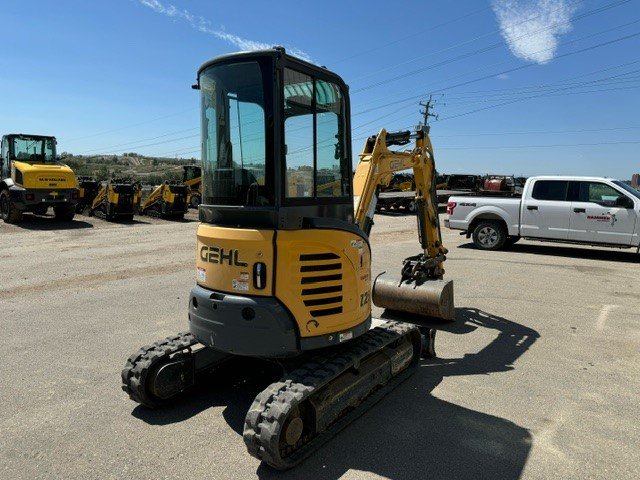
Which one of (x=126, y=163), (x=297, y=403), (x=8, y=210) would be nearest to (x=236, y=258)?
(x=297, y=403)

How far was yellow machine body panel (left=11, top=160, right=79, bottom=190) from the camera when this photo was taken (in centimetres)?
1617

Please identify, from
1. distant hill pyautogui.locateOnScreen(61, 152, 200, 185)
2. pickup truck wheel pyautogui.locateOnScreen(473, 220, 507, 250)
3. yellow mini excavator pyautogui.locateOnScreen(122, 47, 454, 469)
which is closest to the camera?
yellow mini excavator pyautogui.locateOnScreen(122, 47, 454, 469)

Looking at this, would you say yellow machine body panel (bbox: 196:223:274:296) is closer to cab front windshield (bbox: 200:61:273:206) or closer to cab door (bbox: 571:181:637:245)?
cab front windshield (bbox: 200:61:273:206)

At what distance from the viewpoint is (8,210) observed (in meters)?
16.9

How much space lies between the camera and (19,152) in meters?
17.1

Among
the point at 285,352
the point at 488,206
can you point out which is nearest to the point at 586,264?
the point at 488,206

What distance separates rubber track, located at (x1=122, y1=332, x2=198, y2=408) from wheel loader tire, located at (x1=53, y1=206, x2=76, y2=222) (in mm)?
15862

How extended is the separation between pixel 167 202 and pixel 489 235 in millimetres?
13879

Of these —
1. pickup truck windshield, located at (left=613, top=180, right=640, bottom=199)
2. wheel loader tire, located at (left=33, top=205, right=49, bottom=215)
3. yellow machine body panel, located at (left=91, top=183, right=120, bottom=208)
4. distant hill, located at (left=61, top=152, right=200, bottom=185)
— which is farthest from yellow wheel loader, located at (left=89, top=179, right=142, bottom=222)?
distant hill, located at (left=61, top=152, right=200, bottom=185)

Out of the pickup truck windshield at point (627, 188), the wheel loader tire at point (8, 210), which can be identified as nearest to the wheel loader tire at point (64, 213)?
the wheel loader tire at point (8, 210)

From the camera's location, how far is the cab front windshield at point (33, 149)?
1705 centimetres

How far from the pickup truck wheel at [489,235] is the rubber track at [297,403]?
988 cm

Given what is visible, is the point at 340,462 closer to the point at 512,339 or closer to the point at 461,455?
the point at 461,455

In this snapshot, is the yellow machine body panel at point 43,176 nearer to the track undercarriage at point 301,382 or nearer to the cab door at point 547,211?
the track undercarriage at point 301,382
